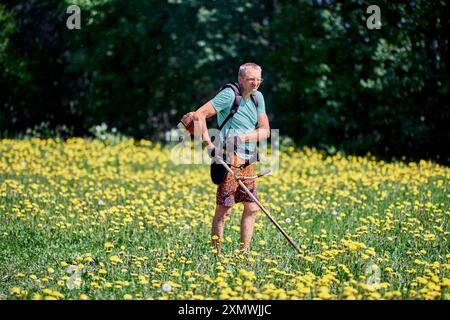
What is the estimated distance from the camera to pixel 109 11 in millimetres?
11734

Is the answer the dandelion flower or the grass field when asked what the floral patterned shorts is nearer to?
the grass field

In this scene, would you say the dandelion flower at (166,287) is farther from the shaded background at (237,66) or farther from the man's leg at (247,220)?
the shaded background at (237,66)

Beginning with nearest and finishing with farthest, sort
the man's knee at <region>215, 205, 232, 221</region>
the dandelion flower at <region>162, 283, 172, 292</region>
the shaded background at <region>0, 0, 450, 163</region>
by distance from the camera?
the dandelion flower at <region>162, 283, 172, 292</region> → the man's knee at <region>215, 205, 232, 221</region> → the shaded background at <region>0, 0, 450, 163</region>

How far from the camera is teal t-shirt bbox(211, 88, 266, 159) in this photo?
450cm

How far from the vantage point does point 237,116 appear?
15.0 ft

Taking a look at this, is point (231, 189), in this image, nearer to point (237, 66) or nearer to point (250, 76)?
point (250, 76)

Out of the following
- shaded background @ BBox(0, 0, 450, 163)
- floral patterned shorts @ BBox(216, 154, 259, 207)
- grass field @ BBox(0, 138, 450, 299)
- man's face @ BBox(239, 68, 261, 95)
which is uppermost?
shaded background @ BBox(0, 0, 450, 163)

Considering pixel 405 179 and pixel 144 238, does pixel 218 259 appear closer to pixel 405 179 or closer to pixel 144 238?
pixel 144 238

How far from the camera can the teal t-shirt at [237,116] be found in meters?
4.50

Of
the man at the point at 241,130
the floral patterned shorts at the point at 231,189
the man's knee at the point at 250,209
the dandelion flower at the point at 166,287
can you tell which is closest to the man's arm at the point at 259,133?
the man at the point at 241,130

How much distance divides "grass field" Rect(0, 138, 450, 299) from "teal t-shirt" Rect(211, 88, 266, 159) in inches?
32.2

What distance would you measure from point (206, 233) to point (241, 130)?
4.17 ft

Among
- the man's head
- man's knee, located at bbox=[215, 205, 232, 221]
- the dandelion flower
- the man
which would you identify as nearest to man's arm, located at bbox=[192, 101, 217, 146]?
the man

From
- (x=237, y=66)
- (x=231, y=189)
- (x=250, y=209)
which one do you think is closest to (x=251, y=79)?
(x=231, y=189)
